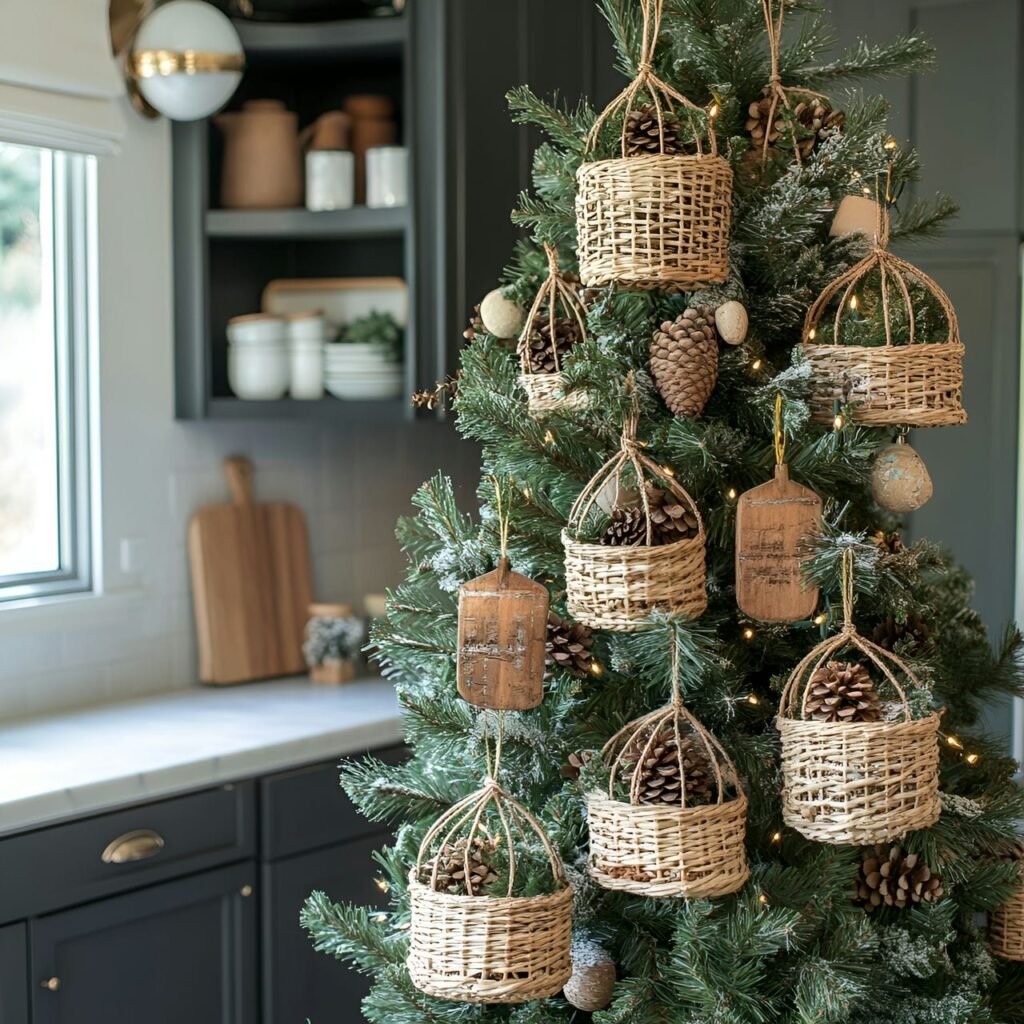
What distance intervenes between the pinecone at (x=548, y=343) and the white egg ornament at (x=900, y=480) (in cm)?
33

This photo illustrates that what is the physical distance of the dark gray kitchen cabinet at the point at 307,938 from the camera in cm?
241

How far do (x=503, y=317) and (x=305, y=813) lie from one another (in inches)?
49.7

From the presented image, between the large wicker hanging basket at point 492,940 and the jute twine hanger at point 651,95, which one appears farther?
the jute twine hanger at point 651,95

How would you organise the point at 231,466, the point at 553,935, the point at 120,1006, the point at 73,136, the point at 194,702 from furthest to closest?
the point at 231,466, the point at 194,702, the point at 73,136, the point at 120,1006, the point at 553,935

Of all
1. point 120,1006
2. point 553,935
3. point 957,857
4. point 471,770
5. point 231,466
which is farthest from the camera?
point 231,466

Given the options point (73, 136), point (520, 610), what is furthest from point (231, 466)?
point (520, 610)

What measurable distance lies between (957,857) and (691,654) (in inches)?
14.1

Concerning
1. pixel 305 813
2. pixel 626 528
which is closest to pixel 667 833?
pixel 626 528

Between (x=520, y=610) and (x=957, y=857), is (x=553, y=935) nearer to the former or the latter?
(x=520, y=610)

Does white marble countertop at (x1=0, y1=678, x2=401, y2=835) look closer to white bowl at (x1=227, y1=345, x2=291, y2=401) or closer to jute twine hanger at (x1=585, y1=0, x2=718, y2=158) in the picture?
white bowl at (x1=227, y1=345, x2=291, y2=401)

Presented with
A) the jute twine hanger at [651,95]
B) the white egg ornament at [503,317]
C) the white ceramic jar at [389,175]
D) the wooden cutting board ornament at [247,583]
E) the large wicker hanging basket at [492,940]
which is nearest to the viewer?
the large wicker hanging basket at [492,940]

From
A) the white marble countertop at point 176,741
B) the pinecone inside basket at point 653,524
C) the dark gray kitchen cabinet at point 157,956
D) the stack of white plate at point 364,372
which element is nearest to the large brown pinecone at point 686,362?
the pinecone inside basket at point 653,524

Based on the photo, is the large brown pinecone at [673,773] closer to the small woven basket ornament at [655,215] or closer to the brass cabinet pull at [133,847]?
the small woven basket ornament at [655,215]

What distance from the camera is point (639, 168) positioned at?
1.25 metres
